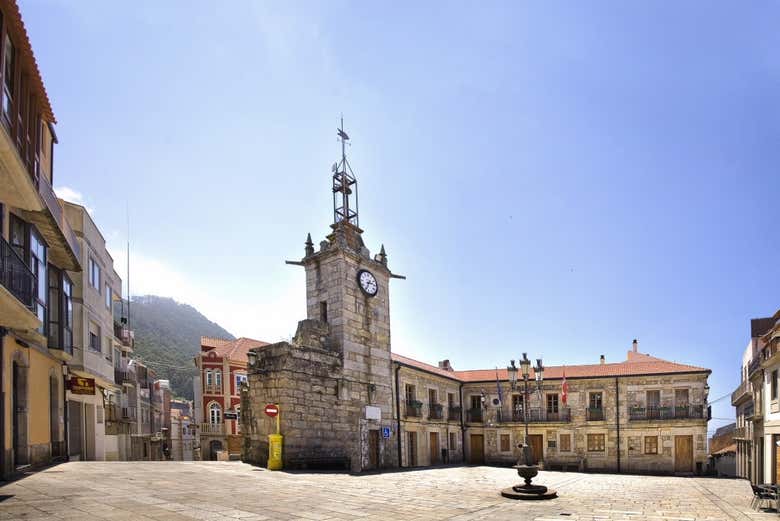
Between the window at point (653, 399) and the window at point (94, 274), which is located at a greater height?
the window at point (94, 274)

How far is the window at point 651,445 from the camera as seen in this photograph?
91.8 feet

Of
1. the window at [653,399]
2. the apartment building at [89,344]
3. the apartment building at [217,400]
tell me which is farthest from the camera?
the apartment building at [217,400]

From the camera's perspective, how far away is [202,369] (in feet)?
125

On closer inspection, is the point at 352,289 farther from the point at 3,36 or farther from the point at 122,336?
the point at 122,336

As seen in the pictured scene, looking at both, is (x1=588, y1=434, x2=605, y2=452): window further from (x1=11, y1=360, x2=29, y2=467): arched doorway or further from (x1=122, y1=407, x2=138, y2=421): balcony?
(x1=122, y1=407, x2=138, y2=421): balcony

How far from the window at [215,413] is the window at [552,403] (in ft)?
78.2

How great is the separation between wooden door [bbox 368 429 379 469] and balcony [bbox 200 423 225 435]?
20.6m

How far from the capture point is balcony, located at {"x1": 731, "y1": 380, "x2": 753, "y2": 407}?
22955 mm

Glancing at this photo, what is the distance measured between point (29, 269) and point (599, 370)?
29.1m

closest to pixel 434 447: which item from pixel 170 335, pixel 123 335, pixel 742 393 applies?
pixel 742 393

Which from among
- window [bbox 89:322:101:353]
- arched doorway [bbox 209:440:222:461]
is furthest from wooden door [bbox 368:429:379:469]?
arched doorway [bbox 209:440:222:461]

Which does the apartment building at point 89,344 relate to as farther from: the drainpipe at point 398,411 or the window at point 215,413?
the window at point 215,413

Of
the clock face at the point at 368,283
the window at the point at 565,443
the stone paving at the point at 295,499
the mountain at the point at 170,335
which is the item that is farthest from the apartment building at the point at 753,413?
the mountain at the point at 170,335

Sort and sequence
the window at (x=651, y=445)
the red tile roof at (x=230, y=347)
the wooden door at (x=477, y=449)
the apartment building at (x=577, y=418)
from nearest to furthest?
the apartment building at (x=577, y=418) < the window at (x=651, y=445) < the wooden door at (x=477, y=449) < the red tile roof at (x=230, y=347)
